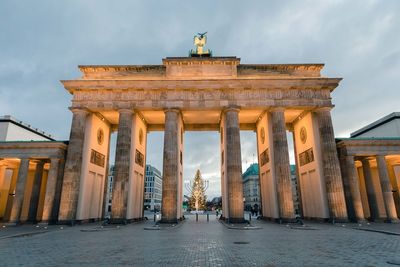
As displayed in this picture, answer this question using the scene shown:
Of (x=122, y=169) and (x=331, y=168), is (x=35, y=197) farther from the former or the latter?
(x=331, y=168)

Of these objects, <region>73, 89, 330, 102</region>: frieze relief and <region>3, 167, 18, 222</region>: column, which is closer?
<region>73, 89, 330, 102</region>: frieze relief

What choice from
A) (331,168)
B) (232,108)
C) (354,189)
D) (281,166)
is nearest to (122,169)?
(232,108)

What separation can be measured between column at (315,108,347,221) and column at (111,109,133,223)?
22.5 meters

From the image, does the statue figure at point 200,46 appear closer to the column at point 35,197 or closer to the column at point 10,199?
the column at point 35,197

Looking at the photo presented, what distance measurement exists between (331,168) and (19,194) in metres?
35.1

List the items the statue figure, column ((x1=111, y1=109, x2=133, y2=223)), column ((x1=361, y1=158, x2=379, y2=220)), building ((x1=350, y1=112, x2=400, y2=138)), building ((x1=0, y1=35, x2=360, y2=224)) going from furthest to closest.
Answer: building ((x1=350, y1=112, x2=400, y2=138)) → the statue figure → column ((x1=361, y1=158, x2=379, y2=220)) → building ((x1=0, y1=35, x2=360, y2=224)) → column ((x1=111, y1=109, x2=133, y2=223))

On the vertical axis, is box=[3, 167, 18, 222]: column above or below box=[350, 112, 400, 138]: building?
below

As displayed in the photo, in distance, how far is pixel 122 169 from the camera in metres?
27.9

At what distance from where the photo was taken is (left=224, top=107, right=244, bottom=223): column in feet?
85.6

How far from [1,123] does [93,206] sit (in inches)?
901

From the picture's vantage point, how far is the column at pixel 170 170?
2642 centimetres

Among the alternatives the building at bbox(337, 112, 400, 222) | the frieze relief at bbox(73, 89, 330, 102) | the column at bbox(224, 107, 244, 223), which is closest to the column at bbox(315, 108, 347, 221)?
the building at bbox(337, 112, 400, 222)

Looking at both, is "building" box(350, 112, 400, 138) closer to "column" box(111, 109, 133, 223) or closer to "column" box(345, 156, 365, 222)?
"column" box(345, 156, 365, 222)

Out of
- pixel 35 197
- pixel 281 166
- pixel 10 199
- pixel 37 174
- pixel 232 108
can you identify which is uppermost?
pixel 232 108
